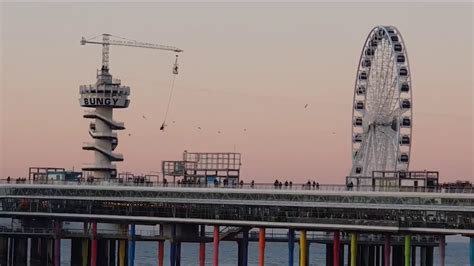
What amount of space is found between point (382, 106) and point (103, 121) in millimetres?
30865

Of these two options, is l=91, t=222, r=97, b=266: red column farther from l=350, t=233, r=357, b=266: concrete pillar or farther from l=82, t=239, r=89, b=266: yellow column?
l=350, t=233, r=357, b=266: concrete pillar

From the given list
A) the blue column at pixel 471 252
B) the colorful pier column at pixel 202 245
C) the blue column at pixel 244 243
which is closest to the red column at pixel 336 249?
the blue column at pixel 244 243

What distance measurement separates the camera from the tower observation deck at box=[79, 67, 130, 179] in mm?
163750

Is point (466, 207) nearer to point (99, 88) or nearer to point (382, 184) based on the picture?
point (382, 184)

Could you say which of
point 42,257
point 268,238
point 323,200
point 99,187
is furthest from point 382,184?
point 42,257

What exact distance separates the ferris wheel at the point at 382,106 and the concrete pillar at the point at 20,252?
32.6 metres

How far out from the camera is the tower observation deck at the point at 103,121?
163750mm

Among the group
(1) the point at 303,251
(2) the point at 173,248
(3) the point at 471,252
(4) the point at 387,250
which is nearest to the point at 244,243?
(2) the point at 173,248

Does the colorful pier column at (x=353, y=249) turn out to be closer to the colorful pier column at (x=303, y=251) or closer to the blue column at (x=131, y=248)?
Result: the colorful pier column at (x=303, y=251)

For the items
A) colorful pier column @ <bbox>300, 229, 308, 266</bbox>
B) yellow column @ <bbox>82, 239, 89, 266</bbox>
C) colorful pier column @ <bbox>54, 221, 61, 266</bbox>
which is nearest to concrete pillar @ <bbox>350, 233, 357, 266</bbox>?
colorful pier column @ <bbox>300, 229, 308, 266</bbox>

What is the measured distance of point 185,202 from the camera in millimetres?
140000

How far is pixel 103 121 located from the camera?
164250 millimetres

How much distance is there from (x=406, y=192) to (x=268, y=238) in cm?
2287

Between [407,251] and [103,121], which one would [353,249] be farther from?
[103,121]
